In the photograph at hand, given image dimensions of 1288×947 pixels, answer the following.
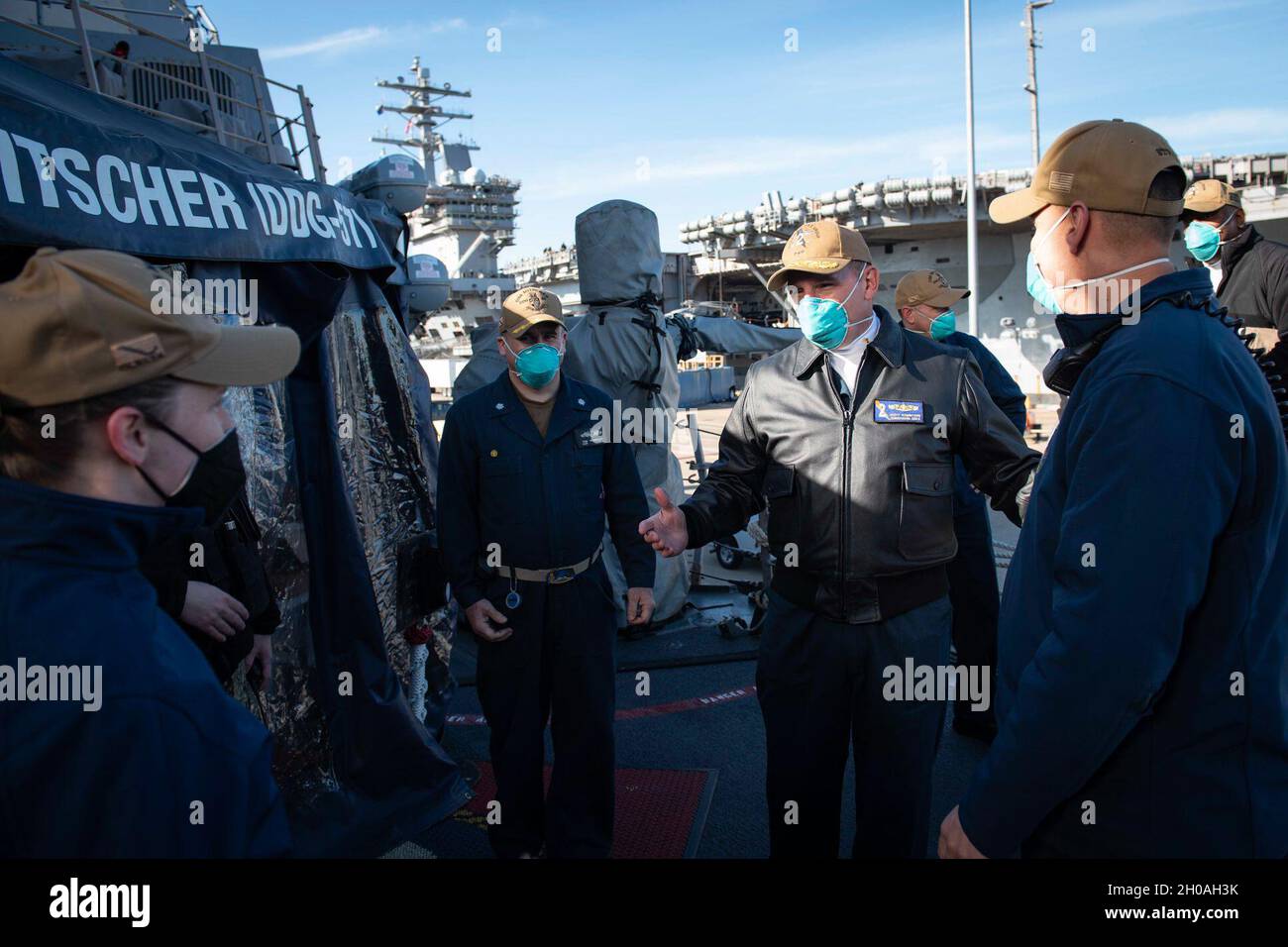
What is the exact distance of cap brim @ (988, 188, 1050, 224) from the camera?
190cm

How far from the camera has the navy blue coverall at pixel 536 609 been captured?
137 inches

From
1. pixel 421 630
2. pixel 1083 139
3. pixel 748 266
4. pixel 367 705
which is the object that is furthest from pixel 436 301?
pixel 748 266

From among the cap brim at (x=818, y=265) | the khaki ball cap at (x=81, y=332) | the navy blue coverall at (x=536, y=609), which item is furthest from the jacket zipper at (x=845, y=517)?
the khaki ball cap at (x=81, y=332)

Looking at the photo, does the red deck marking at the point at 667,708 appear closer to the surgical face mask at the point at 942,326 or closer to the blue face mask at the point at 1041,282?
the surgical face mask at the point at 942,326

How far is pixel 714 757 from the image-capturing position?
4457 mm

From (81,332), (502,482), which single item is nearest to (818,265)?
(502,482)

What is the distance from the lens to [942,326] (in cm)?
500

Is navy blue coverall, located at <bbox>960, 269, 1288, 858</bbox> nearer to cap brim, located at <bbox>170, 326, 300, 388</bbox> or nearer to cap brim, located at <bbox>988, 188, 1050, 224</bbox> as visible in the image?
cap brim, located at <bbox>988, 188, 1050, 224</bbox>

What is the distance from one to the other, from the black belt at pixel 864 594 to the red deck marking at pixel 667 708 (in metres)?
2.44

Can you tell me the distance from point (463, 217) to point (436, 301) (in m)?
34.2

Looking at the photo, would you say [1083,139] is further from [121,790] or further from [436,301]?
[436,301]

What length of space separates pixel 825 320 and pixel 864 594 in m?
0.93

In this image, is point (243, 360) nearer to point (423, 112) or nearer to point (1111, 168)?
point (1111, 168)

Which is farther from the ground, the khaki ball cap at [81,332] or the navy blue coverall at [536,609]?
the khaki ball cap at [81,332]
